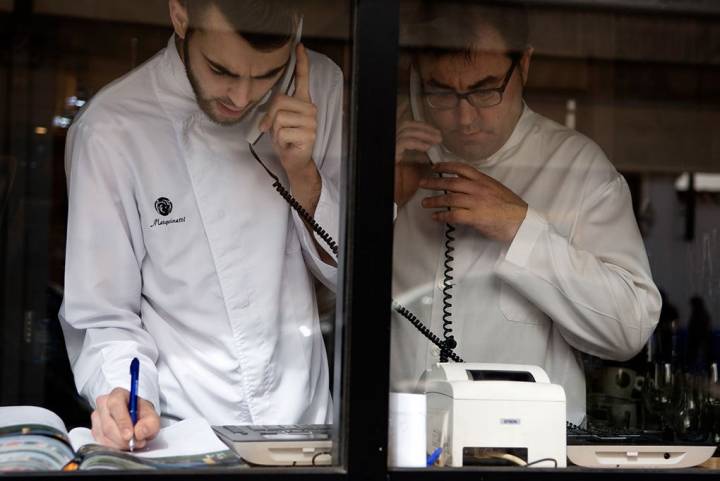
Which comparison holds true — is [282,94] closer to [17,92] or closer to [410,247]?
[410,247]

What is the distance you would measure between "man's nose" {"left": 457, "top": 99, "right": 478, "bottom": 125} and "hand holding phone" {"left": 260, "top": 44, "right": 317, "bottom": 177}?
16.0 inches

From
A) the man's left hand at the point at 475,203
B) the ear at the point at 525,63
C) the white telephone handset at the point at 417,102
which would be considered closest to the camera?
the white telephone handset at the point at 417,102

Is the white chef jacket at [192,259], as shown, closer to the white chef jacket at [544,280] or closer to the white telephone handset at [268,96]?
the white telephone handset at [268,96]

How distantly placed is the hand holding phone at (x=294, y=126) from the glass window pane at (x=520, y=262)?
10.0 inches

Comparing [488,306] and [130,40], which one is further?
[130,40]

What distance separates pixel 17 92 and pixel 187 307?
1966mm

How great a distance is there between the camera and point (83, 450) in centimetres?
199

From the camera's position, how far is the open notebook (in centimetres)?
191

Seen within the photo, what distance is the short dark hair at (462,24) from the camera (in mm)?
2607

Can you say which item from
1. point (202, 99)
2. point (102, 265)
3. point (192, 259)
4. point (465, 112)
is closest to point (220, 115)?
point (202, 99)

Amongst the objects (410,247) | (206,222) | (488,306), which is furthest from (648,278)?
(206,222)

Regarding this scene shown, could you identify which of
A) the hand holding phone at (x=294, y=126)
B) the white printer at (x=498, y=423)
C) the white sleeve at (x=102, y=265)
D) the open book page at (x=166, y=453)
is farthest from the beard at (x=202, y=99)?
the white printer at (x=498, y=423)

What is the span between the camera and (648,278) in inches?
107

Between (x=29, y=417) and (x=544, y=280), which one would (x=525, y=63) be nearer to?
(x=544, y=280)
